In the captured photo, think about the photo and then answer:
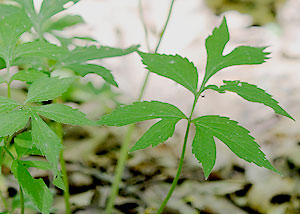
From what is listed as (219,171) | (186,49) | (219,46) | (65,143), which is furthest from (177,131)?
(219,46)

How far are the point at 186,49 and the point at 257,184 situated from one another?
1565mm

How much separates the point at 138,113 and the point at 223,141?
22cm

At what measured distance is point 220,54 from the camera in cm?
112

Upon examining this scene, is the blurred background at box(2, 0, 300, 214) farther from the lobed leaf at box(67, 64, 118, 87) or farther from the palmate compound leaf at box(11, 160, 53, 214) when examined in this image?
the palmate compound leaf at box(11, 160, 53, 214)

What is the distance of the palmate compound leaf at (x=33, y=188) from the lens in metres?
0.91

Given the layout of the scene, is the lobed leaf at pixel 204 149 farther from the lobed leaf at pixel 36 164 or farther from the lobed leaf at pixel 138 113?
the lobed leaf at pixel 36 164

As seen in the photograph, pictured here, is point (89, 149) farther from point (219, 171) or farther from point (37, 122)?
point (37, 122)

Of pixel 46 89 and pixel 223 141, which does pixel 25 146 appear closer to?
pixel 46 89

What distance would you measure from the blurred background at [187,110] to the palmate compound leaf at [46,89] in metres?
0.70

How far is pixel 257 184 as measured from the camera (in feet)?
5.80

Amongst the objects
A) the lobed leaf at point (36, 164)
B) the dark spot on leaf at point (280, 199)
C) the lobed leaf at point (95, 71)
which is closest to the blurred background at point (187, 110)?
the dark spot on leaf at point (280, 199)

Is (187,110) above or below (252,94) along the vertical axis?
below

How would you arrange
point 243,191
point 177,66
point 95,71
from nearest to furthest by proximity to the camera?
point 177,66 → point 95,71 → point 243,191

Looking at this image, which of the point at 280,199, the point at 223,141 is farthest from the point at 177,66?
the point at 280,199
